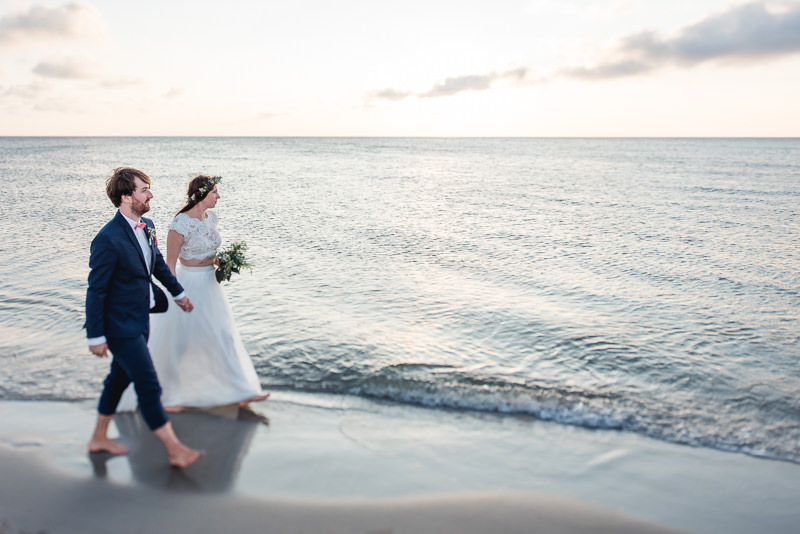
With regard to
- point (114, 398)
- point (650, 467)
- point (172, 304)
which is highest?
point (172, 304)

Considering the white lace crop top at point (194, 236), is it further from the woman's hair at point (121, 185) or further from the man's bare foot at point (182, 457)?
the man's bare foot at point (182, 457)

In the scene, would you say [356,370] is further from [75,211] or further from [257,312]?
[75,211]

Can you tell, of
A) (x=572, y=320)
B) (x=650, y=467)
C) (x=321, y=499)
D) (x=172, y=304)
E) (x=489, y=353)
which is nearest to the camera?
(x=321, y=499)

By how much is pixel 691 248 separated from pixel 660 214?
7.78 meters

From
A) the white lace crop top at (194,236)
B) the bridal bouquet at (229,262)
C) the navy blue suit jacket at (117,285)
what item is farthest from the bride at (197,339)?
the navy blue suit jacket at (117,285)

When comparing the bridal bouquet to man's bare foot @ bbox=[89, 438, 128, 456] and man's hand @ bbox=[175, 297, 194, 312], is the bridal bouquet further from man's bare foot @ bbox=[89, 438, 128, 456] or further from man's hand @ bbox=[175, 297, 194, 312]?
man's bare foot @ bbox=[89, 438, 128, 456]

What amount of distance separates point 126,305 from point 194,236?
55.9 inches

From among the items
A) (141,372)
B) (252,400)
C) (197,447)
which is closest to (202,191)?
(141,372)

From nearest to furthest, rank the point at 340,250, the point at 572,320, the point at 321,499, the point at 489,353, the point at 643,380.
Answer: the point at 321,499 < the point at 643,380 < the point at 489,353 < the point at 572,320 < the point at 340,250

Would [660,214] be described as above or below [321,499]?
above

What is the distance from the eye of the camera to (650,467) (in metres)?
4.59

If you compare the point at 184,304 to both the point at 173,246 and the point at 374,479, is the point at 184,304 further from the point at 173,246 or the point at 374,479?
the point at 374,479

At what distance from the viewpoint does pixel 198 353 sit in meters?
5.25

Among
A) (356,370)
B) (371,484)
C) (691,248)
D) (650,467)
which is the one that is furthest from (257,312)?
(691,248)
